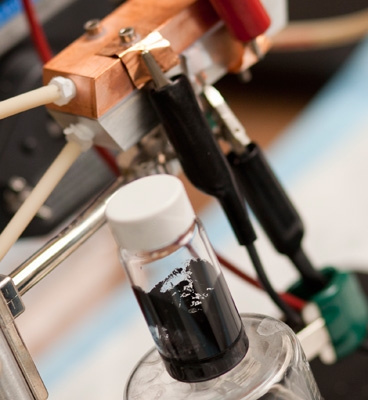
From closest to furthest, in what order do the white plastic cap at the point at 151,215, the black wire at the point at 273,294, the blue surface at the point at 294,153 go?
the white plastic cap at the point at 151,215 < the black wire at the point at 273,294 < the blue surface at the point at 294,153

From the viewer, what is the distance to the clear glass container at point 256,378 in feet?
0.96

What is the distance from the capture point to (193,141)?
1.12 feet

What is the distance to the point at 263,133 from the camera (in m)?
1.04

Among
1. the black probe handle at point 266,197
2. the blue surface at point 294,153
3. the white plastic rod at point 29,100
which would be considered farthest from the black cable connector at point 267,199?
the blue surface at point 294,153

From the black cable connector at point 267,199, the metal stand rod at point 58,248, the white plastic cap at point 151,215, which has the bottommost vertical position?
the black cable connector at point 267,199

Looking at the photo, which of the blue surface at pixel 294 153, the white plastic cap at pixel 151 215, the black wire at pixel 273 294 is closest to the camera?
the white plastic cap at pixel 151 215

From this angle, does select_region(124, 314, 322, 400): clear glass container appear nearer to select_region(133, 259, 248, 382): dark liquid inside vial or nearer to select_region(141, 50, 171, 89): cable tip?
select_region(133, 259, 248, 382): dark liquid inside vial

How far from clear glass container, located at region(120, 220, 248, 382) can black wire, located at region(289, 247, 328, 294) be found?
4.9 inches

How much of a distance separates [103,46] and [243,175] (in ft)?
0.31

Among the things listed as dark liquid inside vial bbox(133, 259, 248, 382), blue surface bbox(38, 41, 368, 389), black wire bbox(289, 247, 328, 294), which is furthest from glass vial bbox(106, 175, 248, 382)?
blue surface bbox(38, 41, 368, 389)

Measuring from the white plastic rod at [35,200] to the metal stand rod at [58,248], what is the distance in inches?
0.5

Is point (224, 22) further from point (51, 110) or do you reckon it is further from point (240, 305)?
point (240, 305)

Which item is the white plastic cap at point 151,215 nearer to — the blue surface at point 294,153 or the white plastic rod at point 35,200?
the white plastic rod at point 35,200

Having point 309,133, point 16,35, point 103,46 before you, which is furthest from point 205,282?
point 309,133
